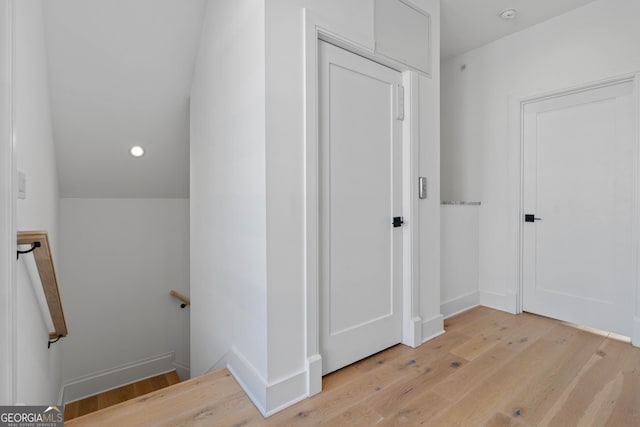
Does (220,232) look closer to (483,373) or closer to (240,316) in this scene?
(240,316)

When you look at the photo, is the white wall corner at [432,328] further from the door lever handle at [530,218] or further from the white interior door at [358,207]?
the door lever handle at [530,218]

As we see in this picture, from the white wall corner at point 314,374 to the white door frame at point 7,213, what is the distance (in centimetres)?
124

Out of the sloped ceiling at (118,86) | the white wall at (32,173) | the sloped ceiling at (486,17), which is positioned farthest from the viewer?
the sloped ceiling at (486,17)

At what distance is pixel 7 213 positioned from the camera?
45.9 inches

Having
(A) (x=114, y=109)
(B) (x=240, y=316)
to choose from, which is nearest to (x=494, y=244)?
(B) (x=240, y=316)

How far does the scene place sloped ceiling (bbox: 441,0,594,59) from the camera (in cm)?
264

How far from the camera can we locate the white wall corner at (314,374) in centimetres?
178

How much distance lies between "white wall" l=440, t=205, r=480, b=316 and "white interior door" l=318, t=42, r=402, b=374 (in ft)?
2.74

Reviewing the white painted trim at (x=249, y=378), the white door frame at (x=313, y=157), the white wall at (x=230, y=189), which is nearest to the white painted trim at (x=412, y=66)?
the white door frame at (x=313, y=157)

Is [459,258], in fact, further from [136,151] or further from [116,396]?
[116,396]

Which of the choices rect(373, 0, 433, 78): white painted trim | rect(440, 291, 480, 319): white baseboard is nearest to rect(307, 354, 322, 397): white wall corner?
rect(440, 291, 480, 319): white baseboard

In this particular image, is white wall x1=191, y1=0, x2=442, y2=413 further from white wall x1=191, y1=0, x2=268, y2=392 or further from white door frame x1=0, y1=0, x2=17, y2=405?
white door frame x1=0, y1=0, x2=17, y2=405

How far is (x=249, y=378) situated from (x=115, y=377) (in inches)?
111

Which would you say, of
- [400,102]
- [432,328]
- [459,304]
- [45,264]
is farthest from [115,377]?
[400,102]
